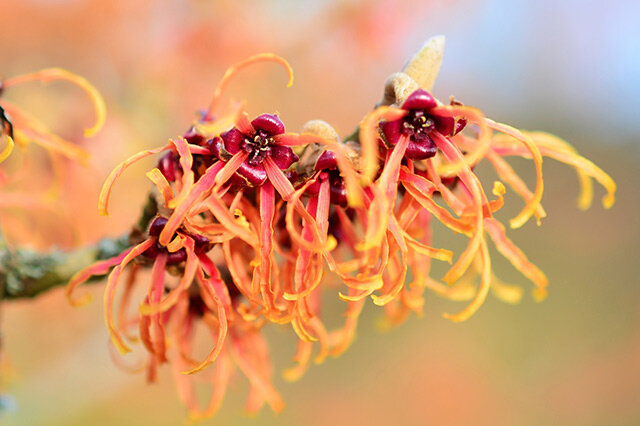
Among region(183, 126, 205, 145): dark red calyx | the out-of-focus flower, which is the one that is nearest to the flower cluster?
region(183, 126, 205, 145): dark red calyx

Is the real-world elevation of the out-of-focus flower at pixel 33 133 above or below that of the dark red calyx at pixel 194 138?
below

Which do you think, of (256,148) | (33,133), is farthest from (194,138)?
(33,133)

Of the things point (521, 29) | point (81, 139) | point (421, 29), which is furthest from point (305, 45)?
point (521, 29)

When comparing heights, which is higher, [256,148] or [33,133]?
[256,148]

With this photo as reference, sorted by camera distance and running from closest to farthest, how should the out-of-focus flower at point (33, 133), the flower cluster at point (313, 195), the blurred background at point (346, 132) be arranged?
the flower cluster at point (313, 195)
the out-of-focus flower at point (33, 133)
the blurred background at point (346, 132)

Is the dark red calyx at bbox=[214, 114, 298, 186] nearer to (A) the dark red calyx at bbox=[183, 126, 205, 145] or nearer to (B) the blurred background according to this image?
(A) the dark red calyx at bbox=[183, 126, 205, 145]

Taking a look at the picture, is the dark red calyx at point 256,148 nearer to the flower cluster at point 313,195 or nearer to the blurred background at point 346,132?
the flower cluster at point 313,195

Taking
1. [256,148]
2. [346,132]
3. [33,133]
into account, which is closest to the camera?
[256,148]

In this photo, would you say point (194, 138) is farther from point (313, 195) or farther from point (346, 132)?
point (346, 132)

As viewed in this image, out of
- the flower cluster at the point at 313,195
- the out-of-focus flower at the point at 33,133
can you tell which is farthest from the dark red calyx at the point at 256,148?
the out-of-focus flower at the point at 33,133

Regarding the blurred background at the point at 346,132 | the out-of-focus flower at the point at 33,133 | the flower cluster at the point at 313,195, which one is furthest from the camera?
the blurred background at the point at 346,132
